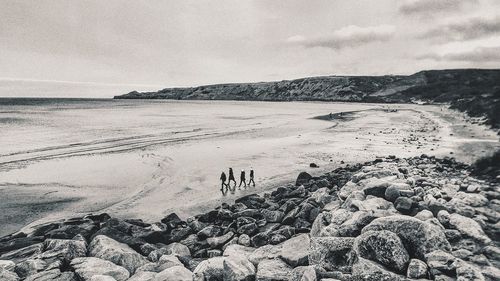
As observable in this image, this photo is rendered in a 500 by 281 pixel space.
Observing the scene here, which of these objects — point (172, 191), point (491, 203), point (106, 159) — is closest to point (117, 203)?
point (172, 191)

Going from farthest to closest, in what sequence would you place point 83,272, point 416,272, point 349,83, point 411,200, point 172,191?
point 349,83, point 172,191, point 411,200, point 83,272, point 416,272

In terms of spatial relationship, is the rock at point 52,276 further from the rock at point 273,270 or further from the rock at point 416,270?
the rock at point 416,270

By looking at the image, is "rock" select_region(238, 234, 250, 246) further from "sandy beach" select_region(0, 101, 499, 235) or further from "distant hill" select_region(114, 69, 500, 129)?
"distant hill" select_region(114, 69, 500, 129)

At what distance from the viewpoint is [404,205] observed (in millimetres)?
8383

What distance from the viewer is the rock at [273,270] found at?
613 cm

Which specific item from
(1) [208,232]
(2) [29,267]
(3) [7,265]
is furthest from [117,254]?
(1) [208,232]

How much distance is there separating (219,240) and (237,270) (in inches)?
123

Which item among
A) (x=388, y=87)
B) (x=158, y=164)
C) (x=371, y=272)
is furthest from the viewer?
(x=388, y=87)

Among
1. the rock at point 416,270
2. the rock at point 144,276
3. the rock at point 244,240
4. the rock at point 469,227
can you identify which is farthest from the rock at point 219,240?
the rock at point 469,227

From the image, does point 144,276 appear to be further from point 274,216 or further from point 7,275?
point 274,216

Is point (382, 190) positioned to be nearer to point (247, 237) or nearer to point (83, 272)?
point (247, 237)

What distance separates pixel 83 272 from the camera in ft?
22.4

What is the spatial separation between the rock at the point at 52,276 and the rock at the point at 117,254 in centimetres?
100

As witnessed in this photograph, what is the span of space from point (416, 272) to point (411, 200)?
3.45 meters
